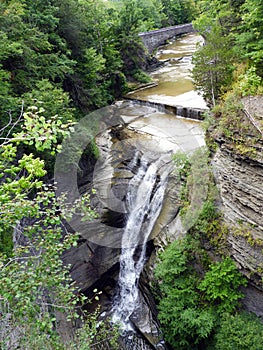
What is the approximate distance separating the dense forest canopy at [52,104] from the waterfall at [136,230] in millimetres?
1314

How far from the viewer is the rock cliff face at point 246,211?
→ 6.14m

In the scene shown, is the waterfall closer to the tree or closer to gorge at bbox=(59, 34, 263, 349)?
gorge at bbox=(59, 34, 263, 349)

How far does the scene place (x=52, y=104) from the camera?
897 centimetres

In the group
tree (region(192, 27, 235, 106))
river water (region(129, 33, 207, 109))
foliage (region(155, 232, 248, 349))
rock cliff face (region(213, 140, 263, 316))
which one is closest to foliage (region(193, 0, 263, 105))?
tree (region(192, 27, 235, 106))

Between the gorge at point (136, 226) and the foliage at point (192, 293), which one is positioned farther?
the gorge at point (136, 226)

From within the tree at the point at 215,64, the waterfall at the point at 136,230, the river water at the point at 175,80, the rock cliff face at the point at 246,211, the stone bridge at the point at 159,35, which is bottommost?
the waterfall at the point at 136,230

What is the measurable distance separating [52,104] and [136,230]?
5400mm

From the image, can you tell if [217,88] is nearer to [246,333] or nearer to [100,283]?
[246,333]

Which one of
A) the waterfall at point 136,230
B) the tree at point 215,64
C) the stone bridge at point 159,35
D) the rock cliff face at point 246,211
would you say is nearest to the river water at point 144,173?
the waterfall at point 136,230

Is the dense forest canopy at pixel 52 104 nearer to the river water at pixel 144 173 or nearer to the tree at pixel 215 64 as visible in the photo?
the tree at pixel 215 64

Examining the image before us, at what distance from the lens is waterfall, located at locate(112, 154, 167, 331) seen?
366 inches

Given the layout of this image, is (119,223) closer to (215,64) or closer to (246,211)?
(246,211)

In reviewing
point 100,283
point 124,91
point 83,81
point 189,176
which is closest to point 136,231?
point 100,283

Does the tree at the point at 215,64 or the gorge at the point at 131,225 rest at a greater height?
the tree at the point at 215,64
